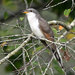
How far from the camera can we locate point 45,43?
203 inches

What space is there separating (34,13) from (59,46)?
66.3 inches

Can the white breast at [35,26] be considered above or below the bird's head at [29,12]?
below

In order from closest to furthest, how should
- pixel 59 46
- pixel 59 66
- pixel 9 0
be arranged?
pixel 59 46, pixel 59 66, pixel 9 0

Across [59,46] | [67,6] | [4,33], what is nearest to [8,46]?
[4,33]

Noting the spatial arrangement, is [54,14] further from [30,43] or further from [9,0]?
[30,43]

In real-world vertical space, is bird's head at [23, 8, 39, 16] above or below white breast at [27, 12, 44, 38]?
above

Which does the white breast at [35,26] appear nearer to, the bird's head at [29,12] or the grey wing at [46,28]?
the grey wing at [46,28]

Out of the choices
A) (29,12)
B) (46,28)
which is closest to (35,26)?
(46,28)

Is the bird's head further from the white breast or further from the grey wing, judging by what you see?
the grey wing

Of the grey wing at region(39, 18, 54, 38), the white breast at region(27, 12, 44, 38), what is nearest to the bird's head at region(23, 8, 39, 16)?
the white breast at region(27, 12, 44, 38)

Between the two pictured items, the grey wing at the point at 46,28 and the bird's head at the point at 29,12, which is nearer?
the grey wing at the point at 46,28

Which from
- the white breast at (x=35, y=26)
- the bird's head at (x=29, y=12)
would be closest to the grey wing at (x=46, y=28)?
the white breast at (x=35, y=26)

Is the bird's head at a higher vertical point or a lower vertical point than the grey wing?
higher

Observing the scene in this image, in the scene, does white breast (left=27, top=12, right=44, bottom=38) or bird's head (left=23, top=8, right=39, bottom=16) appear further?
bird's head (left=23, top=8, right=39, bottom=16)
